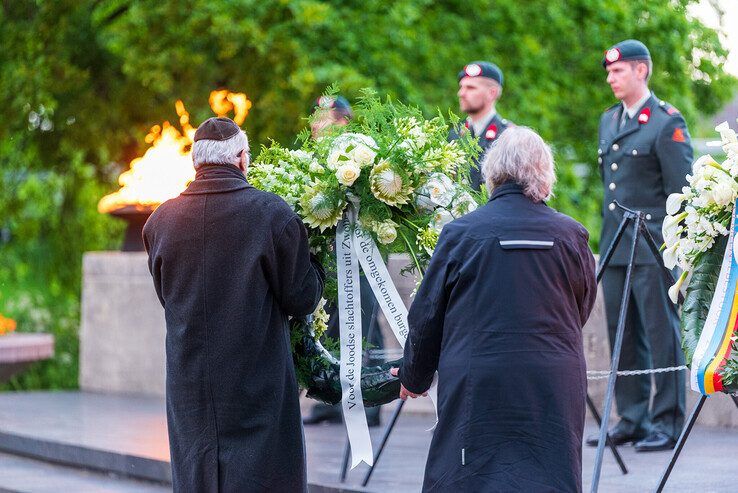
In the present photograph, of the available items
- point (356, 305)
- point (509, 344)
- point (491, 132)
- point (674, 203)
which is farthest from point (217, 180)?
point (491, 132)

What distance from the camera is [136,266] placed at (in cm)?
1136

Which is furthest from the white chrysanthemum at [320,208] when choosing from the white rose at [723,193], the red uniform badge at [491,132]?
the red uniform badge at [491,132]

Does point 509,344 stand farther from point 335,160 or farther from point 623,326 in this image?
point 623,326

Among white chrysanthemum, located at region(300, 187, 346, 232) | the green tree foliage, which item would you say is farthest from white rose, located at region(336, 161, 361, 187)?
the green tree foliage

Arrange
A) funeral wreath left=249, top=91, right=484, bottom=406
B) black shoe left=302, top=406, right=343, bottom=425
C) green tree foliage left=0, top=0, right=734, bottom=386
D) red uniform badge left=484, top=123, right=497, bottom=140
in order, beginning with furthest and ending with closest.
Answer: green tree foliage left=0, top=0, right=734, bottom=386, black shoe left=302, top=406, right=343, bottom=425, red uniform badge left=484, top=123, right=497, bottom=140, funeral wreath left=249, top=91, right=484, bottom=406

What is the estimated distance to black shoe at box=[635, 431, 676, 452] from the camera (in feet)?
24.3

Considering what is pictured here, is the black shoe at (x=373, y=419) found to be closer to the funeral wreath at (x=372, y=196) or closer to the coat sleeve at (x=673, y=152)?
the coat sleeve at (x=673, y=152)

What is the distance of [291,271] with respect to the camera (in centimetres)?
474

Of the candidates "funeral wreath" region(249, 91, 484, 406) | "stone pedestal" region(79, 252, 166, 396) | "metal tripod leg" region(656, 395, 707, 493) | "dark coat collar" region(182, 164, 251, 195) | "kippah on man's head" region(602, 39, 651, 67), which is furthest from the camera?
"stone pedestal" region(79, 252, 166, 396)

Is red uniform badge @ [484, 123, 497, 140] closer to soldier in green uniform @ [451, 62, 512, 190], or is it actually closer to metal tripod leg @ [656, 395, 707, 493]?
soldier in green uniform @ [451, 62, 512, 190]

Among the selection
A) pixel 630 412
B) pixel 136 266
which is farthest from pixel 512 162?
pixel 136 266

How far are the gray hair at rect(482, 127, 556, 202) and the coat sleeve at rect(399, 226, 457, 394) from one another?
0.31 m

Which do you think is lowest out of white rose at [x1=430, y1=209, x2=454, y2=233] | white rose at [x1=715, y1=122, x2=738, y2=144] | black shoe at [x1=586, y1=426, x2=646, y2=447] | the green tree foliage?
black shoe at [x1=586, y1=426, x2=646, y2=447]

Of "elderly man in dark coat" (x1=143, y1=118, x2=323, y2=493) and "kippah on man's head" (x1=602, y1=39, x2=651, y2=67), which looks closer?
"elderly man in dark coat" (x1=143, y1=118, x2=323, y2=493)
